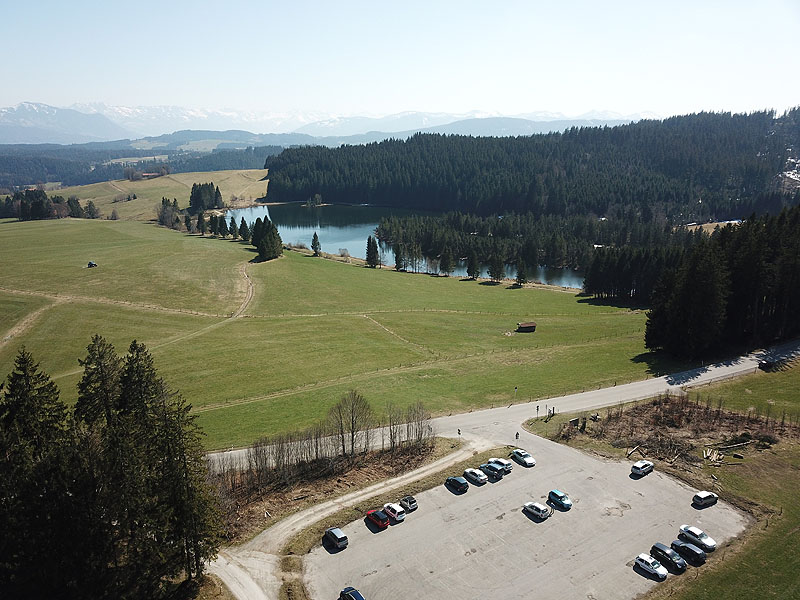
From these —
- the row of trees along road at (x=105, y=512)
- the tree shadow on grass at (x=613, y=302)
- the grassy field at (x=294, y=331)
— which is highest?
the row of trees along road at (x=105, y=512)

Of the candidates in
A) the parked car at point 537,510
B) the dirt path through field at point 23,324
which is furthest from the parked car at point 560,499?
the dirt path through field at point 23,324

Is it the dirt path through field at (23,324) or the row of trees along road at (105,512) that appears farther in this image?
the dirt path through field at (23,324)

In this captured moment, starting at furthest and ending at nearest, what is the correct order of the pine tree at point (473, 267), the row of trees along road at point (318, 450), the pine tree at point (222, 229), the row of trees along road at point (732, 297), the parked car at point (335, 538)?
the pine tree at point (222, 229) < the pine tree at point (473, 267) < the row of trees along road at point (732, 297) < the row of trees along road at point (318, 450) < the parked car at point (335, 538)

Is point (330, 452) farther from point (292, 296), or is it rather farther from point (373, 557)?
point (292, 296)

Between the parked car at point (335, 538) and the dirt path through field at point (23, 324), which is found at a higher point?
the dirt path through field at point (23, 324)

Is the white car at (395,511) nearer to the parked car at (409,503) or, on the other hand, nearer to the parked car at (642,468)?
the parked car at (409,503)

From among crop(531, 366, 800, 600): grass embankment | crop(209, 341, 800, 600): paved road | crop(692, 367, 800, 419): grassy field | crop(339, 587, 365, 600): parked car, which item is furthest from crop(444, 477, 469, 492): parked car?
crop(692, 367, 800, 419): grassy field

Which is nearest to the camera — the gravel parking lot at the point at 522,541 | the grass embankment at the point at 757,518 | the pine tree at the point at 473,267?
the grass embankment at the point at 757,518

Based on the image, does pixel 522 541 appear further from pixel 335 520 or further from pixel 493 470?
pixel 335 520
